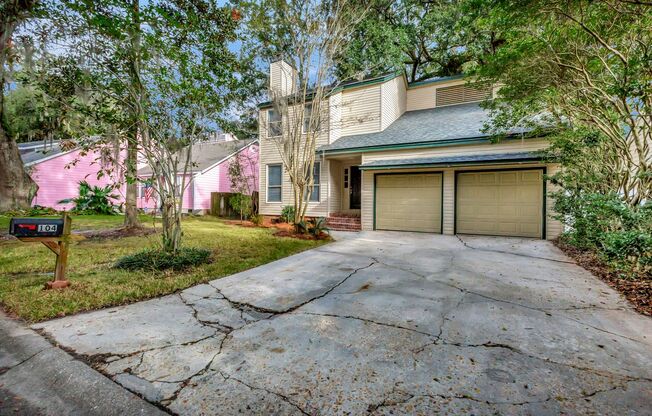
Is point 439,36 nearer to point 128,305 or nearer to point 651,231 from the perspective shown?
point 651,231

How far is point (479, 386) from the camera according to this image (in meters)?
1.93

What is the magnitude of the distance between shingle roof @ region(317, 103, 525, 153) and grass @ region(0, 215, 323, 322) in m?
5.42

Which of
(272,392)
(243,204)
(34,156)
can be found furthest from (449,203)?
(34,156)

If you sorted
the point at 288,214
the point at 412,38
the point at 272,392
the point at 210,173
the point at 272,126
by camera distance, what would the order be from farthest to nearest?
the point at 210,173 < the point at 412,38 < the point at 272,126 < the point at 288,214 < the point at 272,392

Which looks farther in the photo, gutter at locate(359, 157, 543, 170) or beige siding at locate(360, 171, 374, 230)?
beige siding at locate(360, 171, 374, 230)

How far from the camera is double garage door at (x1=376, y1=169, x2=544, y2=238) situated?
8758mm

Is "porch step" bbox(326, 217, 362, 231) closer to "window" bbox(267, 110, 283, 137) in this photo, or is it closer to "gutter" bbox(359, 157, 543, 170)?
"gutter" bbox(359, 157, 543, 170)

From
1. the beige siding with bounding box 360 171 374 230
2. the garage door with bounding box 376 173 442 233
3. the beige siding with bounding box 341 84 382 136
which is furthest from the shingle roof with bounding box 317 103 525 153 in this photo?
the garage door with bounding box 376 173 442 233

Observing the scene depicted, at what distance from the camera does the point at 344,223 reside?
11484 millimetres

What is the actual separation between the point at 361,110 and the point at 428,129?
3008 mm

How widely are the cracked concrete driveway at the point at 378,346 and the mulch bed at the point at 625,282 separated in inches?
8.4

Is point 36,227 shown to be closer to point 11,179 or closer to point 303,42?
point 303,42

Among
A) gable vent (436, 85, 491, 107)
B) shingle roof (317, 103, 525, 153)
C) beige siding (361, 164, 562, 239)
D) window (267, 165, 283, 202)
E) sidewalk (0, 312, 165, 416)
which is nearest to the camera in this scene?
sidewalk (0, 312, 165, 416)

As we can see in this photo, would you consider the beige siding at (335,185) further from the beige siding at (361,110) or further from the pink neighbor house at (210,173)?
the pink neighbor house at (210,173)
